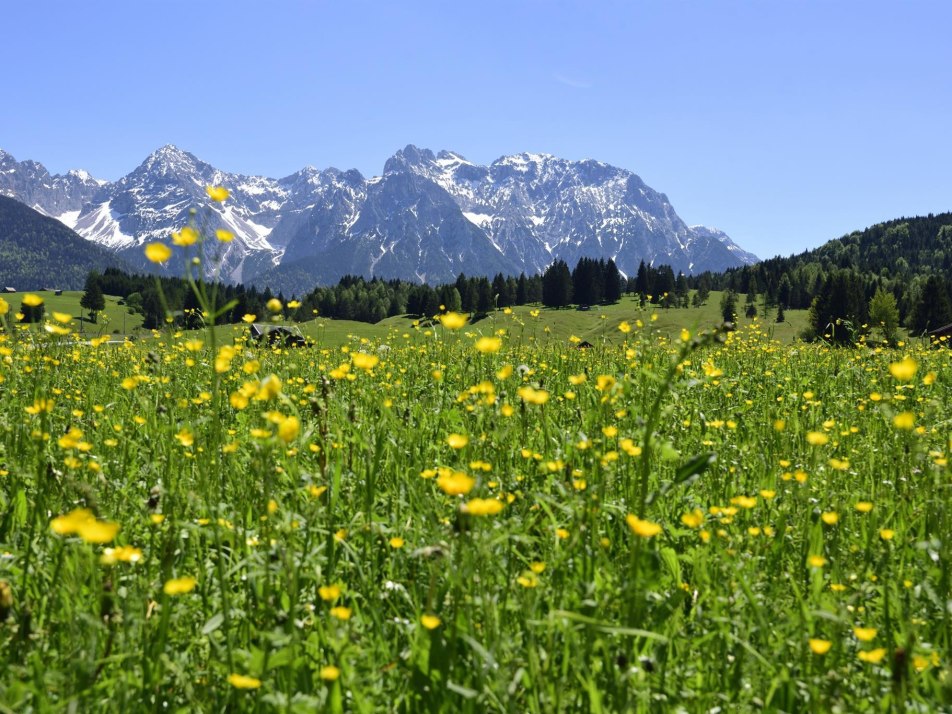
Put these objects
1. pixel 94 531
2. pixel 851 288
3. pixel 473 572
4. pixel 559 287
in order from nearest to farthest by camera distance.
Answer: pixel 94 531, pixel 473 572, pixel 851 288, pixel 559 287

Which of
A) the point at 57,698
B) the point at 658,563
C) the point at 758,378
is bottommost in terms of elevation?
the point at 57,698

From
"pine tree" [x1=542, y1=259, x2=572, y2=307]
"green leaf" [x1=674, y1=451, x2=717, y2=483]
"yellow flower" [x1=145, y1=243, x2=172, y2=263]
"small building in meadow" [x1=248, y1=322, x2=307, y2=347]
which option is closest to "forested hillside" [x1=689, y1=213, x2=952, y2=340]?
"green leaf" [x1=674, y1=451, x2=717, y2=483]

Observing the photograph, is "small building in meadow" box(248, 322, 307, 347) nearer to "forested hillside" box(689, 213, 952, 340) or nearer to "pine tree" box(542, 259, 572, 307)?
"forested hillside" box(689, 213, 952, 340)

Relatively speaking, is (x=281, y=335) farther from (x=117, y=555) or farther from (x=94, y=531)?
(x=94, y=531)

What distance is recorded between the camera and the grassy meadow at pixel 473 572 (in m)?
1.99

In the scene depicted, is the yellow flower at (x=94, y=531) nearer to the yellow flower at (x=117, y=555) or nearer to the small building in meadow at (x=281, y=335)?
the yellow flower at (x=117, y=555)

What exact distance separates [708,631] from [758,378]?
6219mm

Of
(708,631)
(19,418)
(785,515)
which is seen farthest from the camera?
(19,418)

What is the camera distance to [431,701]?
199 cm

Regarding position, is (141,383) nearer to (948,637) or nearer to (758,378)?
(948,637)

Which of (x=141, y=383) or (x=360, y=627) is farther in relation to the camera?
(x=141, y=383)

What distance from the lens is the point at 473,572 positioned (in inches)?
90.7

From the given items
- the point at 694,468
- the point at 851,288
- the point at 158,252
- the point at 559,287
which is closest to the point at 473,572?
the point at 694,468

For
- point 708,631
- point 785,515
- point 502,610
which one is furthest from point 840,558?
point 502,610
